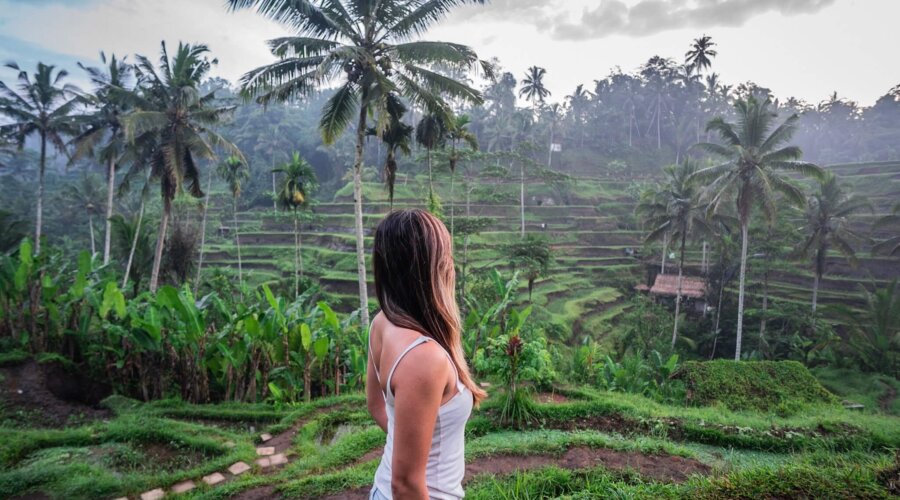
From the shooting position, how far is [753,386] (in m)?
6.77

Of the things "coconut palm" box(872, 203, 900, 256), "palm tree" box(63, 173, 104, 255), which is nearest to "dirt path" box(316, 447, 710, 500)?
"coconut palm" box(872, 203, 900, 256)

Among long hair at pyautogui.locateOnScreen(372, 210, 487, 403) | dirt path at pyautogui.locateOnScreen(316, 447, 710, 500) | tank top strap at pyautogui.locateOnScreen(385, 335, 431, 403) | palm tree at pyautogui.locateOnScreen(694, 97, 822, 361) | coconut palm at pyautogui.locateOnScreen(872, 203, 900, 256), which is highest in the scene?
palm tree at pyautogui.locateOnScreen(694, 97, 822, 361)

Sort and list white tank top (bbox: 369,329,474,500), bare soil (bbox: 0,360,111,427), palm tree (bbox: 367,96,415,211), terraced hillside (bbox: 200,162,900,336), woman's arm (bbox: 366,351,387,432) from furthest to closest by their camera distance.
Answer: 1. terraced hillside (bbox: 200,162,900,336)
2. palm tree (bbox: 367,96,415,211)
3. bare soil (bbox: 0,360,111,427)
4. woman's arm (bbox: 366,351,387,432)
5. white tank top (bbox: 369,329,474,500)

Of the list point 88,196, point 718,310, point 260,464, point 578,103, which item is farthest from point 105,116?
point 578,103

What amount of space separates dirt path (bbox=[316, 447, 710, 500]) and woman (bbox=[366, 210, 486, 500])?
228cm

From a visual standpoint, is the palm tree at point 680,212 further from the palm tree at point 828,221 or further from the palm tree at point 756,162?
the palm tree at point 828,221

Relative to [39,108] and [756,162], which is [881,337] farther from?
[39,108]

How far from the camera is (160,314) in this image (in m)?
5.79

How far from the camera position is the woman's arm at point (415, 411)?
1055 millimetres

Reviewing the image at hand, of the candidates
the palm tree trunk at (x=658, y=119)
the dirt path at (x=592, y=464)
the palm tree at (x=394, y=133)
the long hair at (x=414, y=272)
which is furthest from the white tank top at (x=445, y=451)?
the palm tree trunk at (x=658, y=119)

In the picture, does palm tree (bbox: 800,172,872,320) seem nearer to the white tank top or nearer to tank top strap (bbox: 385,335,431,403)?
A: the white tank top

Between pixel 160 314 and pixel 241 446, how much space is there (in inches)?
91.7

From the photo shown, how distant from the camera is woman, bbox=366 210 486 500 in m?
1.09

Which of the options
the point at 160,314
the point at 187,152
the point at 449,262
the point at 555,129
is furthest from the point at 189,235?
the point at 555,129
